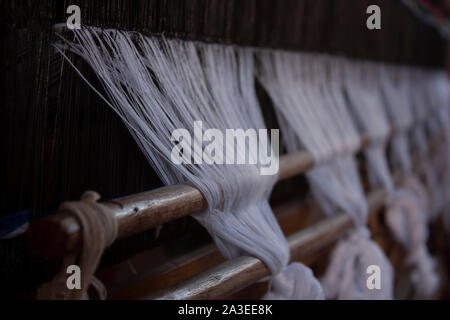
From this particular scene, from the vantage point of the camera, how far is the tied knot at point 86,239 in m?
0.51

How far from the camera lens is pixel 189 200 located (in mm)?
643

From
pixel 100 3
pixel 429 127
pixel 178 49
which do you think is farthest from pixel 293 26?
pixel 429 127

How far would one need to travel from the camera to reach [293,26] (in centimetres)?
104

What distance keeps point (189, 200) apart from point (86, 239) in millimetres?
173

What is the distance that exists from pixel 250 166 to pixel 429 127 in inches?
65.8

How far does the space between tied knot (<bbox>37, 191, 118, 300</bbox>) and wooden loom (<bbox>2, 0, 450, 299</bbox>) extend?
0.5 inches

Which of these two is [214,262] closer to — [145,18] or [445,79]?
[145,18]

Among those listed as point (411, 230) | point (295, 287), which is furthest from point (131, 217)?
point (411, 230)

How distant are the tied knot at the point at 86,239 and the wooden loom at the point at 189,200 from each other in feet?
0.05

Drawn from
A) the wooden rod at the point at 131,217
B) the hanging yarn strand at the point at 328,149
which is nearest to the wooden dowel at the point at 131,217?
the wooden rod at the point at 131,217

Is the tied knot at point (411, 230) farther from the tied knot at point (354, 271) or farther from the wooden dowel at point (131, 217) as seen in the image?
the wooden dowel at point (131, 217)

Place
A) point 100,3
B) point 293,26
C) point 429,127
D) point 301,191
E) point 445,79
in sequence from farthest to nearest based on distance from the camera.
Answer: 1. point 445,79
2. point 429,127
3. point 301,191
4. point 293,26
5. point 100,3

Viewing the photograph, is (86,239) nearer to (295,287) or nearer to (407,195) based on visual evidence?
(295,287)

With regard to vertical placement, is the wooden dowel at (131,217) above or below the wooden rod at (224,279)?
above
